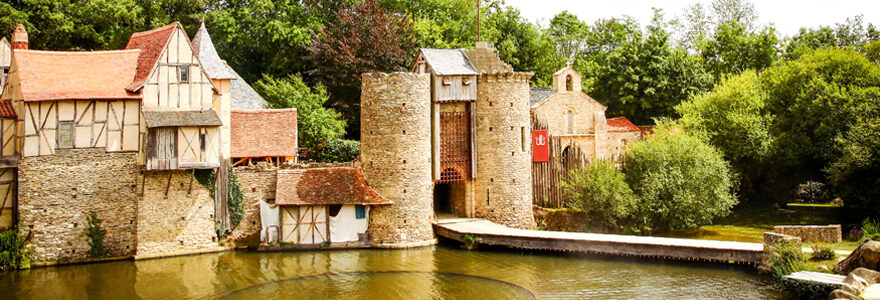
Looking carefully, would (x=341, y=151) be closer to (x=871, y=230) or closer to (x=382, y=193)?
(x=382, y=193)

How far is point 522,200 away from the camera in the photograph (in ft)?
75.7

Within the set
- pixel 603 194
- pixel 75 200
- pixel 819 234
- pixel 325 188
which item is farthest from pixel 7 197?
pixel 819 234

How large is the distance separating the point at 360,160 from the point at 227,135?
14.3ft

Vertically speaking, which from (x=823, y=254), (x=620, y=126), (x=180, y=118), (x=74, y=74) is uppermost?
(x=74, y=74)

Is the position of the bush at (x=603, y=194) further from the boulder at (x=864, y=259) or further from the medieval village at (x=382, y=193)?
the boulder at (x=864, y=259)

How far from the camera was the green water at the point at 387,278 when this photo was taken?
1572 centimetres

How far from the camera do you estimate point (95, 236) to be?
753 inches

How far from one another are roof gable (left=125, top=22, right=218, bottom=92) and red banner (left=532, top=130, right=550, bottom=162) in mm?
11343

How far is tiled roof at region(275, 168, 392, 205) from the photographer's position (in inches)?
816

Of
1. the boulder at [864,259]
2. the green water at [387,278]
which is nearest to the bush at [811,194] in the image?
the green water at [387,278]

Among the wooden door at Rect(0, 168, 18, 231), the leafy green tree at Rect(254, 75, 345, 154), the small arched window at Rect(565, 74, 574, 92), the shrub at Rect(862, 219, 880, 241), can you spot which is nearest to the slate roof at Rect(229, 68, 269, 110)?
the leafy green tree at Rect(254, 75, 345, 154)

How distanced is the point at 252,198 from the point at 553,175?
10.8m

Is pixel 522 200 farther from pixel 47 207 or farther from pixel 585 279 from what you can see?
pixel 47 207

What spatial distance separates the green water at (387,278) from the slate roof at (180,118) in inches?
155
